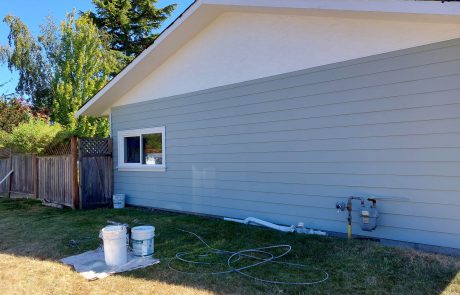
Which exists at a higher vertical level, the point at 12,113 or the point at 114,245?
the point at 12,113

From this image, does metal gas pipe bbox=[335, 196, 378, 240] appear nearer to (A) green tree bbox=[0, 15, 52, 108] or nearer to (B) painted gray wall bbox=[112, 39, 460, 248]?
(B) painted gray wall bbox=[112, 39, 460, 248]

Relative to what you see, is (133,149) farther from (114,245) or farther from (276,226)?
(114,245)

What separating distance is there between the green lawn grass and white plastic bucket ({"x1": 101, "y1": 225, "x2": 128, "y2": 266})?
315 mm

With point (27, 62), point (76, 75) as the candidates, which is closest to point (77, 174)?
point (76, 75)

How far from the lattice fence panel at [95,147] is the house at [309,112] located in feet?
5.01

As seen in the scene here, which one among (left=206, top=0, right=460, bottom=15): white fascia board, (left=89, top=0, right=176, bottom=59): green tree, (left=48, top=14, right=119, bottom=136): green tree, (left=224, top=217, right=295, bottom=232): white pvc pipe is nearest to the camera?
(left=206, top=0, right=460, bottom=15): white fascia board

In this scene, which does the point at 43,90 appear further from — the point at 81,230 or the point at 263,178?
the point at 263,178

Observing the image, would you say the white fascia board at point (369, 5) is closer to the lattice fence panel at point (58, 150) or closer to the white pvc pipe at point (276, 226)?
the white pvc pipe at point (276, 226)

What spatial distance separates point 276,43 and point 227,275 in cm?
403

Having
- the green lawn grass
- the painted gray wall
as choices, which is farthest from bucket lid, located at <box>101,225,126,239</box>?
the painted gray wall

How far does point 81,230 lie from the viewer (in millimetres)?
6363

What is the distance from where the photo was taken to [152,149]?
8.81 m

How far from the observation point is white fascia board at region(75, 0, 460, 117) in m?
4.30

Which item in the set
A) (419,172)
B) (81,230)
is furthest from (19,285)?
(419,172)
